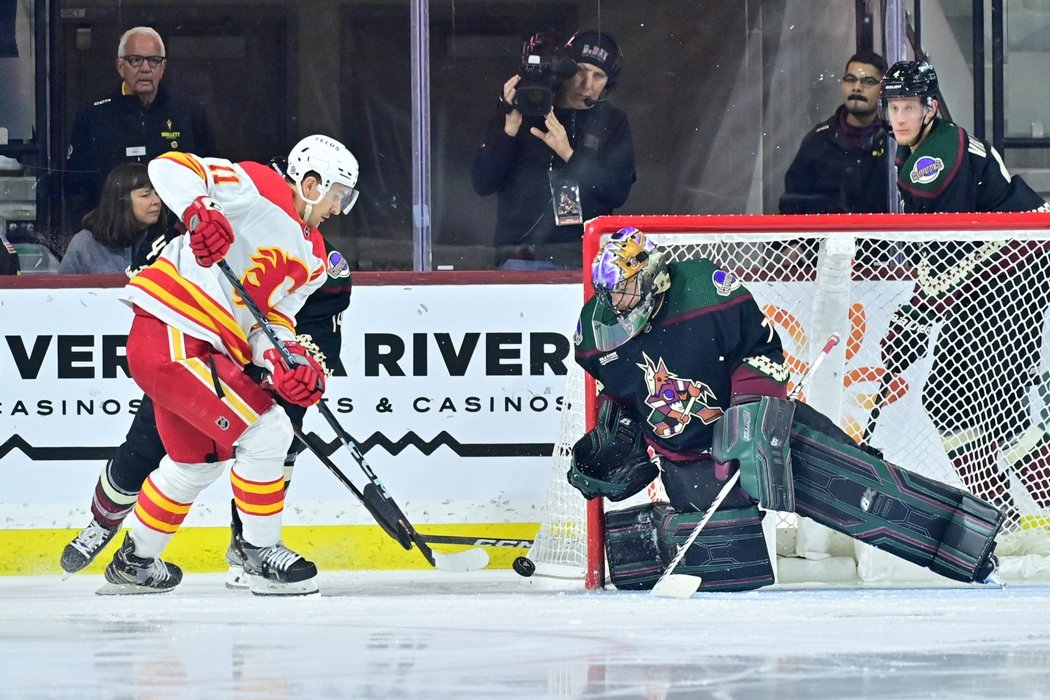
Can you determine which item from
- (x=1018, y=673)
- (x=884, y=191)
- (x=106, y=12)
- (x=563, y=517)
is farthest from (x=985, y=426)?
(x=106, y=12)

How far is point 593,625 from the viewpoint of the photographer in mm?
2871

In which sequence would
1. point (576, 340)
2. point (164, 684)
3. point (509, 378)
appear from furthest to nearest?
point (509, 378)
point (576, 340)
point (164, 684)

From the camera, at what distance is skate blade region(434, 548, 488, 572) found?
13.0 feet

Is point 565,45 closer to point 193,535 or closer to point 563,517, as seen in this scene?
point 563,517

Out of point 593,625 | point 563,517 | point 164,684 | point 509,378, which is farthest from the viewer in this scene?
point 509,378

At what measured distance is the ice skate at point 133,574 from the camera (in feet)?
12.1

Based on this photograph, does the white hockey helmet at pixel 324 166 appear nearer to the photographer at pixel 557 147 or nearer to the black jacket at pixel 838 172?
the photographer at pixel 557 147

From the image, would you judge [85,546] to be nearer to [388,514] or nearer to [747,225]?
[388,514]

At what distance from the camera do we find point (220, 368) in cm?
358

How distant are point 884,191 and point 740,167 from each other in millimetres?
369

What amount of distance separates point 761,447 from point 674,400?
9.0 inches

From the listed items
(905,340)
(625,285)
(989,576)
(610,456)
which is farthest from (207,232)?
(989,576)

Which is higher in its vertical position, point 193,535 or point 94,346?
point 94,346

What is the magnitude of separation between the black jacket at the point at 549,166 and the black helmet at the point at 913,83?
0.72m
